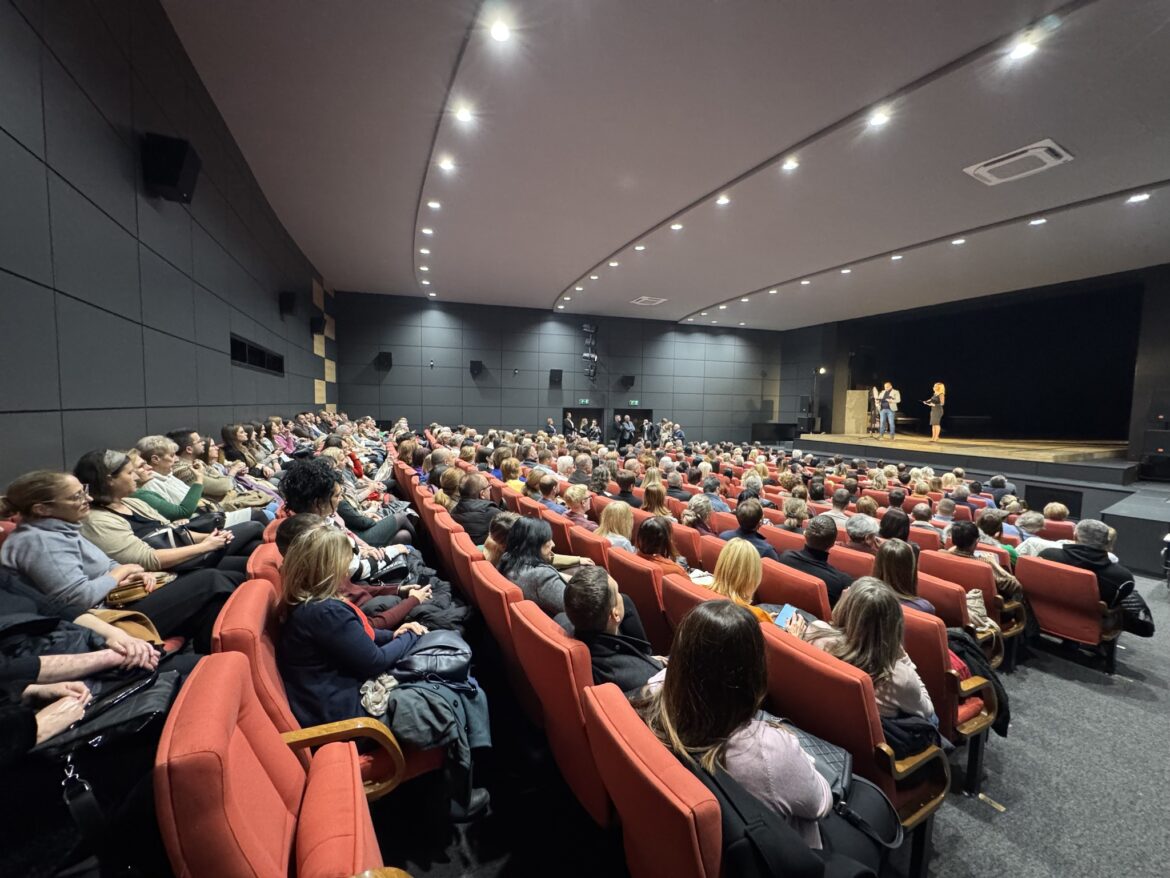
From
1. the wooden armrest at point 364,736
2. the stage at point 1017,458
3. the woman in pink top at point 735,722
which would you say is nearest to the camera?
the woman in pink top at point 735,722

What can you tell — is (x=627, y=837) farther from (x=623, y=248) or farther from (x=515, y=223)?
(x=623, y=248)

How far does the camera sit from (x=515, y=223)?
8344 millimetres

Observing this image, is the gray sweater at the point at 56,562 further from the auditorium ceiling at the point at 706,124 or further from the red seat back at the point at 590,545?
the auditorium ceiling at the point at 706,124

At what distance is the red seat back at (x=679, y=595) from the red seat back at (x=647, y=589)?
13 centimetres

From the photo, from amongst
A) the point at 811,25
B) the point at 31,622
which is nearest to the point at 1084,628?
the point at 811,25

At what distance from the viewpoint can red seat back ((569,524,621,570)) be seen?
9.73ft

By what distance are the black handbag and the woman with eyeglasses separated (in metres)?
0.83

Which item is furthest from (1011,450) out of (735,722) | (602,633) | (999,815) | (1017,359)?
(735,722)

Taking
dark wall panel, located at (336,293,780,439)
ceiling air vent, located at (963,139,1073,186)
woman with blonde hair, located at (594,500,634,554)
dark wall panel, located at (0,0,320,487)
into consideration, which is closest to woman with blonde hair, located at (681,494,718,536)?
woman with blonde hair, located at (594,500,634,554)

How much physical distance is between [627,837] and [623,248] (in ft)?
31.4

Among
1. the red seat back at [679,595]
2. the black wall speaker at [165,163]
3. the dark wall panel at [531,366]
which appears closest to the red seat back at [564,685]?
the red seat back at [679,595]

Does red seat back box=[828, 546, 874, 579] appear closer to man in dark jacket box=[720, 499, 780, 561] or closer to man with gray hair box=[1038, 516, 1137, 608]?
man in dark jacket box=[720, 499, 780, 561]

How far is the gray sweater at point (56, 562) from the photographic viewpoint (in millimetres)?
A: 1749

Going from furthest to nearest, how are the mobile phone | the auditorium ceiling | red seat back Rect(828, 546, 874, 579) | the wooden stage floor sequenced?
1. the wooden stage floor
2. the auditorium ceiling
3. red seat back Rect(828, 546, 874, 579)
4. the mobile phone
